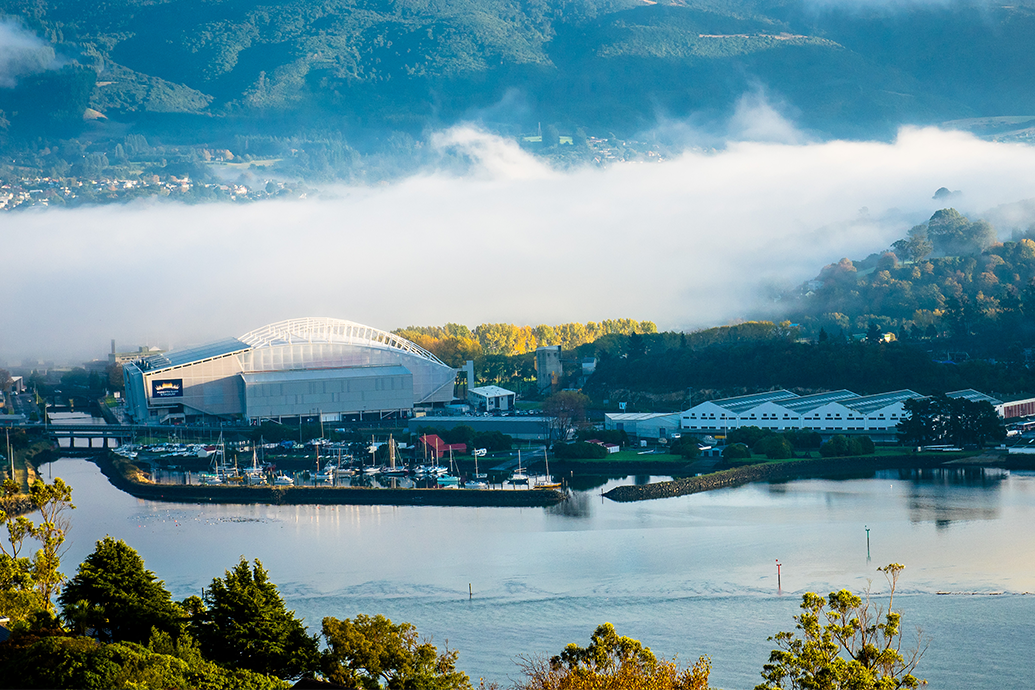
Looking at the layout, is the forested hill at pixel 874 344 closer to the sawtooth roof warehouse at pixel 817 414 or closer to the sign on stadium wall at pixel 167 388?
the sawtooth roof warehouse at pixel 817 414

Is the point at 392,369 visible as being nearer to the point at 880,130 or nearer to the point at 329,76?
the point at 880,130

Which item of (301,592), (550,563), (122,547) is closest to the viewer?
(122,547)

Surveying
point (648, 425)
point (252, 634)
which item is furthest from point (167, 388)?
point (252, 634)

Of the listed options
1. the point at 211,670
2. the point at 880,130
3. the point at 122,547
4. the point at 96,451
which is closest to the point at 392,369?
the point at 96,451

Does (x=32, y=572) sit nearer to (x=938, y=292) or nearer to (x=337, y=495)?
(x=337, y=495)

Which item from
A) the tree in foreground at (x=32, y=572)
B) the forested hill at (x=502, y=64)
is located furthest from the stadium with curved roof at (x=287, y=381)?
the forested hill at (x=502, y=64)

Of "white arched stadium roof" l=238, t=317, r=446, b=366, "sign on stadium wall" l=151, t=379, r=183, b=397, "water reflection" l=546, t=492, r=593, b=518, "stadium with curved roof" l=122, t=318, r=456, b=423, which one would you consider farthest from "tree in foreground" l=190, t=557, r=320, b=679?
"white arched stadium roof" l=238, t=317, r=446, b=366
